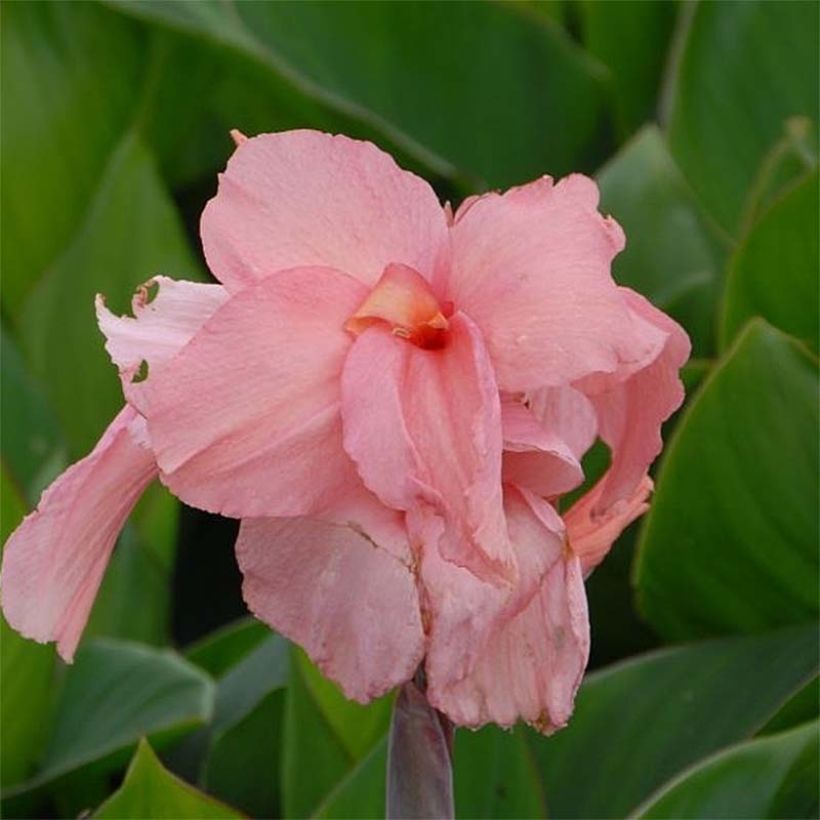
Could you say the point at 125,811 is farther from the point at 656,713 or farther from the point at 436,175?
the point at 436,175

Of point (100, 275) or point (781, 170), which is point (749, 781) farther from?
point (100, 275)

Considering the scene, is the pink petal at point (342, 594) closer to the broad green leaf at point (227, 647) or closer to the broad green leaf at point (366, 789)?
the broad green leaf at point (366, 789)

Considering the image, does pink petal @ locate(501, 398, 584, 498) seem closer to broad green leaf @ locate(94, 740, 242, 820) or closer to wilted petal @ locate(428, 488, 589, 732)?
wilted petal @ locate(428, 488, 589, 732)

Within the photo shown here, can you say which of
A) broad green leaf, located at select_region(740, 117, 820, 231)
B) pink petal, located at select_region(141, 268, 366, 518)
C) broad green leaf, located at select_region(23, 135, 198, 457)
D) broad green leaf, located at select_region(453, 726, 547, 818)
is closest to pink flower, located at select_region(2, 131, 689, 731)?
pink petal, located at select_region(141, 268, 366, 518)

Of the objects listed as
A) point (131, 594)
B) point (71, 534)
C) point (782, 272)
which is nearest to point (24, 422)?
point (131, 594)

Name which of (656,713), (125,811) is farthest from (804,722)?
(125,811)
